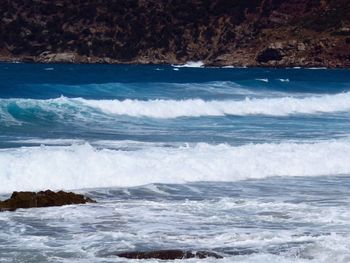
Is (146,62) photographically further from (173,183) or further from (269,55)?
(173,183)

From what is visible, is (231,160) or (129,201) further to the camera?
Answer: (231,160)

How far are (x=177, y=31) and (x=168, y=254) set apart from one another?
334 feet

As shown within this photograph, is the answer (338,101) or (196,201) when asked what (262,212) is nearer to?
(196,201)

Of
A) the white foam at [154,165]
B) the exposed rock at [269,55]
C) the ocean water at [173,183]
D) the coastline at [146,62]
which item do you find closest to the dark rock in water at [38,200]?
the ocean water at [173,183]

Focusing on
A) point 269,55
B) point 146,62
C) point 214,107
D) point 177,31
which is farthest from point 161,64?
→ point 214,107

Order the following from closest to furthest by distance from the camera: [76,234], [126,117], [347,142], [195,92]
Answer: [76,234] < [347,142] < [126,117] < [195,92]

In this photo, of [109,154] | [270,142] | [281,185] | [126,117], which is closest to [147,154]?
[109,154]

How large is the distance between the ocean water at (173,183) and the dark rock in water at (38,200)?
26 centimetres

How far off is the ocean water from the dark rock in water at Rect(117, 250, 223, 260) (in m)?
0.18

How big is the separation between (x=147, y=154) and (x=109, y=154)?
92cm

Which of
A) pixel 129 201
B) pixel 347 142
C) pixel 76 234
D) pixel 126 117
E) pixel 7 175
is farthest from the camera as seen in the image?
pixel 126 117

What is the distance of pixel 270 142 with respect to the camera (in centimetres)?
2281

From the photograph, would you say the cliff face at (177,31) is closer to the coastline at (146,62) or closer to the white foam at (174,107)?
the coastline at (146,62)

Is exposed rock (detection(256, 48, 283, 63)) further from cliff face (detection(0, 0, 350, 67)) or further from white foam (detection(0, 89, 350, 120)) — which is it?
white foam (detection(0, 89, 350, 120))
